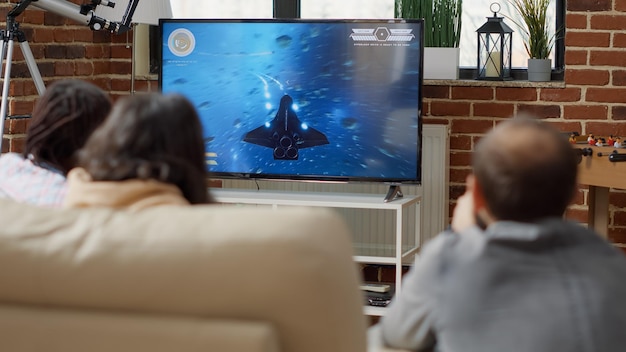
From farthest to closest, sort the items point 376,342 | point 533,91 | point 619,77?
point 533,91 < point 619,77 < point 376,342

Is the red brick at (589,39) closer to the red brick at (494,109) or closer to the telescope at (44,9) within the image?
the red brick at (494,109)

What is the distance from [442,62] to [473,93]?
21 cm

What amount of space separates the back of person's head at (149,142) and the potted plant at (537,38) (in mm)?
3133

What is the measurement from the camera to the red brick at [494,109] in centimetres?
462

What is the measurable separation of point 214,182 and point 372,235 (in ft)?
2.84

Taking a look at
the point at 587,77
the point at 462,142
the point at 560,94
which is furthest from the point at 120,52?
the point at 587,77

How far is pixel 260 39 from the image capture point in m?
4.32

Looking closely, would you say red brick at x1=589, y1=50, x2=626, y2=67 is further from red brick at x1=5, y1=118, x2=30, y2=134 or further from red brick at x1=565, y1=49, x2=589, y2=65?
red brick at x1=5, y1=118, x2=30, y2=134

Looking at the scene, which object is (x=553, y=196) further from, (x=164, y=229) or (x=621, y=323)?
(x=164, y=229)

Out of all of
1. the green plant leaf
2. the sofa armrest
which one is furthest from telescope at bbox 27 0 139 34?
the sofa armrest

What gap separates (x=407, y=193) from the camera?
4.73 m

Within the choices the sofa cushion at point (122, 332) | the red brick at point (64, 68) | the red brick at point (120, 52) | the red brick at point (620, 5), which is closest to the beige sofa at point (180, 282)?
the sofa cushion at point (122, 332)

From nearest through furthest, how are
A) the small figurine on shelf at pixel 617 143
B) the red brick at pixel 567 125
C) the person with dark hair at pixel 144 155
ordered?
the person with dark hair at pixel 144 155
the small figurine on shelf at pixel 617 143
the red brick at pixel 567 125

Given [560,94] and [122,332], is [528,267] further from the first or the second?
[560,94]
